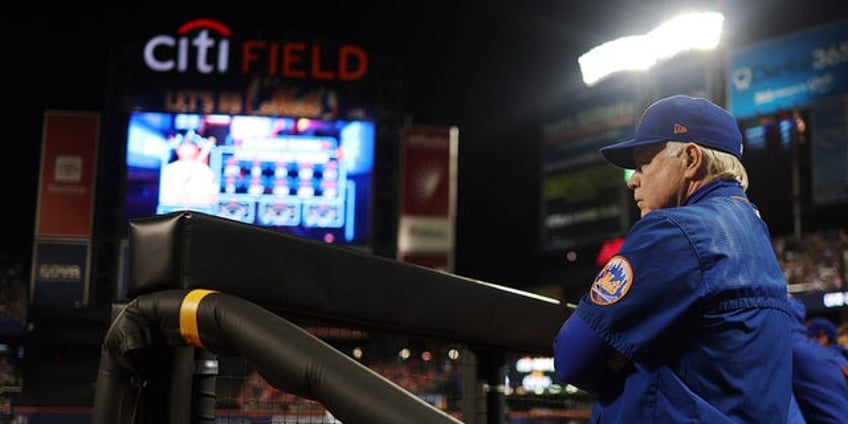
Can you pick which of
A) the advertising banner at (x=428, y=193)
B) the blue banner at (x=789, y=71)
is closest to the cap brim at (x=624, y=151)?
the advertising banner at (x=428, y=193)

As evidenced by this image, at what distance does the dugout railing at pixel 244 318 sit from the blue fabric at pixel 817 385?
6.13 ft

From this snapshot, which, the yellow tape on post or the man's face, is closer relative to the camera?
the yellow tape on post

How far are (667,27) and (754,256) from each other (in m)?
6.97

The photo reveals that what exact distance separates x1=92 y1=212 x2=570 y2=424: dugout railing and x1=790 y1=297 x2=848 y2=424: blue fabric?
6.13ft

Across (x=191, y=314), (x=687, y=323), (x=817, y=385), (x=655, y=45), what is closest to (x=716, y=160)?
(x=687, y=323)

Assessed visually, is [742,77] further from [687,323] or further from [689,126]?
[687,323]

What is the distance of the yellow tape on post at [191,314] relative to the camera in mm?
2299

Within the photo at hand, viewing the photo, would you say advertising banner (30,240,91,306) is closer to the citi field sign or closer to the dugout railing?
the citi field sign

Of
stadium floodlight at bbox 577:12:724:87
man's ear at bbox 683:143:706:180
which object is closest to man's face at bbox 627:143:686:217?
man's ear at bbox 683:143:706:180

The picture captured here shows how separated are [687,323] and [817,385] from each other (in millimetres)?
2138

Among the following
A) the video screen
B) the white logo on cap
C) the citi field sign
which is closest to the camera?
the video screen

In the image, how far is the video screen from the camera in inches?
775

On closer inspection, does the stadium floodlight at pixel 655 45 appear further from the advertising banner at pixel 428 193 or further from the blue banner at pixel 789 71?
the blue banner at pixel 789 71

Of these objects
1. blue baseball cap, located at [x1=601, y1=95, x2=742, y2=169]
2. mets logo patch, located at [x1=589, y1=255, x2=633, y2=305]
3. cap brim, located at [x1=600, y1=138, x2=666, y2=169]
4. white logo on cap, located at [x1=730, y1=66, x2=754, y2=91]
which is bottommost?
mets logo patch, located at [x1=589, y1=255, x2=633, y2=305]
